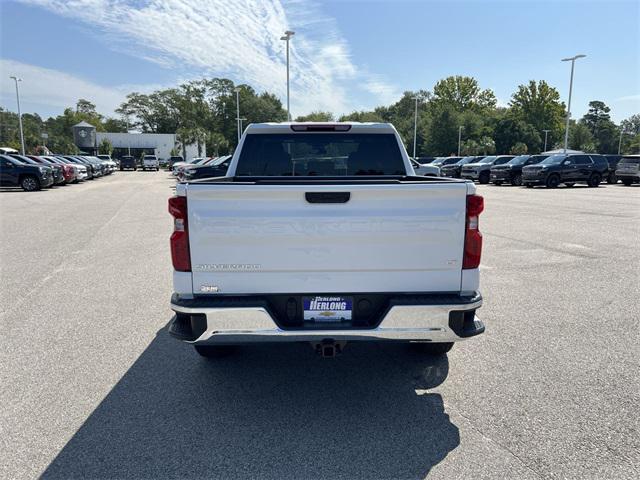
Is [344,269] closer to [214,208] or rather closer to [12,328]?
[214,208]

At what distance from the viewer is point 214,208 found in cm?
297

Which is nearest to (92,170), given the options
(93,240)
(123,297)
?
(93,240)

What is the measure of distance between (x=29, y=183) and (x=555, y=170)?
28.1 metres

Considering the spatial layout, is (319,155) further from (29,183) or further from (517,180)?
(517,180)

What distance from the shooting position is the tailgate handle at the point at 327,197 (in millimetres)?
2990

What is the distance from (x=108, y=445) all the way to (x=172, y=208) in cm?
156

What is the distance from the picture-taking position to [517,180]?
96.2ft

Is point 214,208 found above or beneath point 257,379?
above

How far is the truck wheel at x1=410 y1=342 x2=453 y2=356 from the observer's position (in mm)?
4102

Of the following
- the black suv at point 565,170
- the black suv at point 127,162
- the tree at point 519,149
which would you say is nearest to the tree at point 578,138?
the tree at point 519,149

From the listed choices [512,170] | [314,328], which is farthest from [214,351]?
[512,170]

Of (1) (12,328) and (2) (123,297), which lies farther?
(2) (123,297)

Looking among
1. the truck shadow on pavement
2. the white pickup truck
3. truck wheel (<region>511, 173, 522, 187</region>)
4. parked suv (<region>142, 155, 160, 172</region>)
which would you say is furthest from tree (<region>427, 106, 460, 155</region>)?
the white pickup truck

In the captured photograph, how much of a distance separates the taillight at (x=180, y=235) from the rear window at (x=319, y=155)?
183 cm
